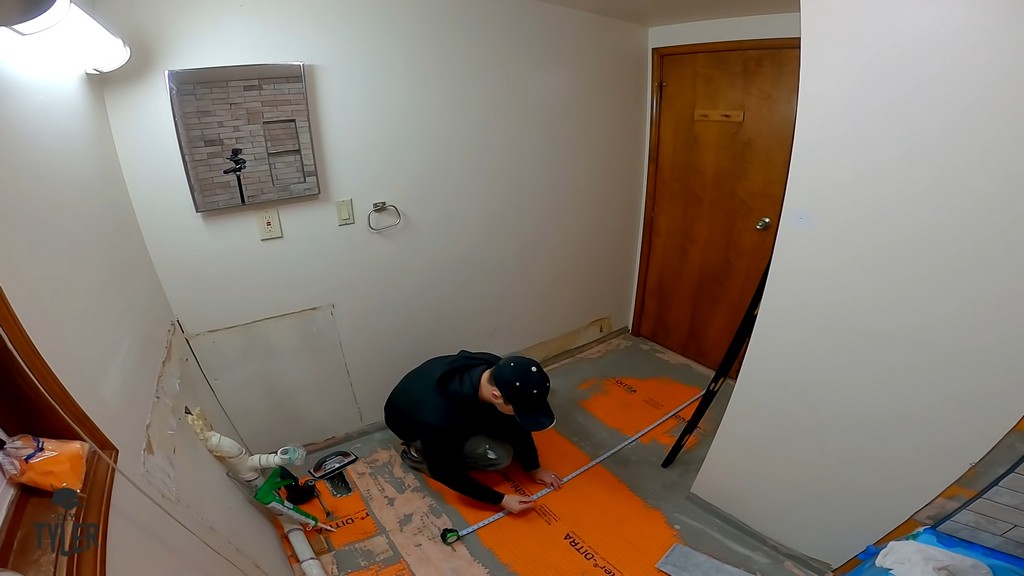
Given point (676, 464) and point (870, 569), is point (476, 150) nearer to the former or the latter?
point (676, 464)

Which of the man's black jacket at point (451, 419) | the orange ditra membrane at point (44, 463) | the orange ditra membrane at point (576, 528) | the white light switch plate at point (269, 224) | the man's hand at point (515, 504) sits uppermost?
the white light switch plate at point (269, 224)

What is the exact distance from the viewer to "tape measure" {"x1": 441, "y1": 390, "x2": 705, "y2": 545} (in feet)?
5.65

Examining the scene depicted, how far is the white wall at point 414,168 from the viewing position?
152 centimetres

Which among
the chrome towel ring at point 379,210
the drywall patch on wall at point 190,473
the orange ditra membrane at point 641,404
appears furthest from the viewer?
the orange ditra membrane at point 641,404

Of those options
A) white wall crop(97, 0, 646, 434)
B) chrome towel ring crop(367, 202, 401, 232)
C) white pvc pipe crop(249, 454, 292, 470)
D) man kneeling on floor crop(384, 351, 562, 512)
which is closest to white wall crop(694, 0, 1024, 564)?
man kneeling on floor crop(384, 351, 562, 512)

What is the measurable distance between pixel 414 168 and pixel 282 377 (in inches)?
41.8

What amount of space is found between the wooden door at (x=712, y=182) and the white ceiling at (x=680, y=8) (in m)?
0.14

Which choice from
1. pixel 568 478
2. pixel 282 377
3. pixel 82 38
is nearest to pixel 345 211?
pixel 282 377

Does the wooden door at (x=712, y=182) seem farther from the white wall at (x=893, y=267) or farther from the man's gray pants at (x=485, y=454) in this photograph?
the man's gray pants at (x=485, y=454)

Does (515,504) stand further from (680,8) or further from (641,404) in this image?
(680,8)

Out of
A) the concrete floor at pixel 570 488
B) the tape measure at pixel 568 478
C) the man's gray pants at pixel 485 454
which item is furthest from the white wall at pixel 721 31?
the man's gray pants at pixel 485 454

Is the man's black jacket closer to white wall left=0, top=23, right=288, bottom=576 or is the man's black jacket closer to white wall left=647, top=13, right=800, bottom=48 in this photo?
white wall left=0, top=23, right=288, bottom=576

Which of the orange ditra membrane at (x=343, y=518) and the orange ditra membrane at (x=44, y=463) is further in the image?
the orange ditra membrane at (x=343, y=518)

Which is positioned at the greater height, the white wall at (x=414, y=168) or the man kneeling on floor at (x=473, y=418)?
the white wall at (x=414, y=168)
